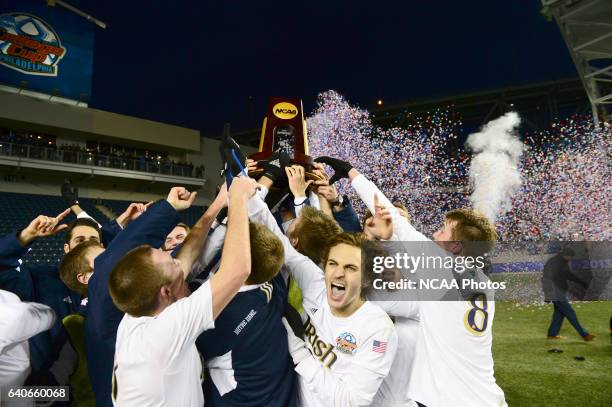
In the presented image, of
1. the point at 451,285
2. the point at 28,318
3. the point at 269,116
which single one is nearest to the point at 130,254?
the point at 28,318

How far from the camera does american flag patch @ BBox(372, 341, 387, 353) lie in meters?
1.88

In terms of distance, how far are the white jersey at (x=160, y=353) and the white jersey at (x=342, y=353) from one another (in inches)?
24.1

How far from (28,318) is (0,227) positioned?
1710cm

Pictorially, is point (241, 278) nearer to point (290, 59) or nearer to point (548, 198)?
point (548, 198)

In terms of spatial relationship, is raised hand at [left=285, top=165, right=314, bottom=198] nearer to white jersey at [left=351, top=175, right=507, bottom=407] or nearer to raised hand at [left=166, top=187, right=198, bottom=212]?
raised hand at [left=166, top=187, right=198, bottom=212]

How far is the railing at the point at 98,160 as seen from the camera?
58.5 ft

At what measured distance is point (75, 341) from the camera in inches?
113

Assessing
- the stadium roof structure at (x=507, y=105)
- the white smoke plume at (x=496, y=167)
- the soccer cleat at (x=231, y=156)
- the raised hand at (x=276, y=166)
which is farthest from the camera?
the stadium roof structure at (x=507, y=105)

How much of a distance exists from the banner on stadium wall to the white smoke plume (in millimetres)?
22066

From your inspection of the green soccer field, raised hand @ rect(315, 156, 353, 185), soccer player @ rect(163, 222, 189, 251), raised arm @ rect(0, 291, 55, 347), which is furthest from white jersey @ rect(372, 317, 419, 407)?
the green soccer field

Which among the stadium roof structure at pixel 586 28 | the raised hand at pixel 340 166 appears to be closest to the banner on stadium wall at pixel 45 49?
the stadium roof structure at pixel 586 28

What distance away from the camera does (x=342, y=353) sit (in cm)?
198

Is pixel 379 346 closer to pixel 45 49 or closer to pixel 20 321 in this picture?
pixel 20 321

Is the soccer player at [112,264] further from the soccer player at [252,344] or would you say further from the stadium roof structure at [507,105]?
the stadium roof structure at [507,105]
